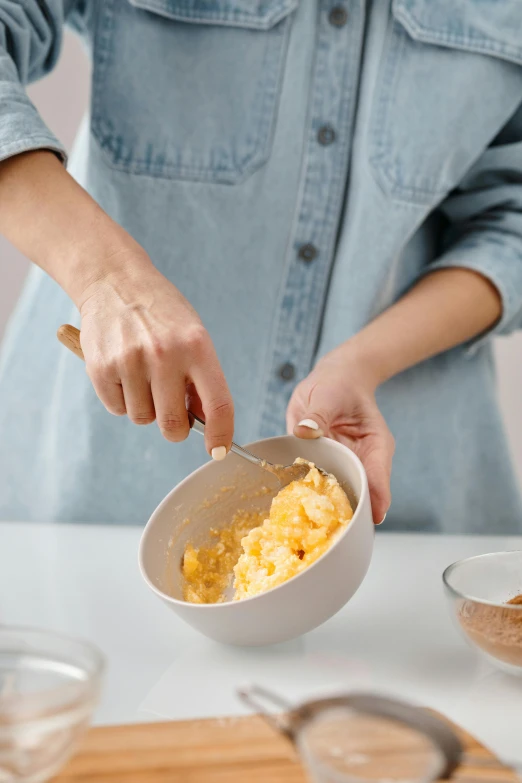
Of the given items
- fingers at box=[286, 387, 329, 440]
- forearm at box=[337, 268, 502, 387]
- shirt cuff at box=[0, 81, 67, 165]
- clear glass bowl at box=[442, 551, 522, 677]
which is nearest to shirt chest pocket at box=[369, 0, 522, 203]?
forearm at box=[337, 268, 502, 387]

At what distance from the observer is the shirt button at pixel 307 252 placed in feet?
3.80

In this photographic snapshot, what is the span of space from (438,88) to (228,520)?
659 millimetres

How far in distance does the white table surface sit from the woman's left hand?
0.15 m

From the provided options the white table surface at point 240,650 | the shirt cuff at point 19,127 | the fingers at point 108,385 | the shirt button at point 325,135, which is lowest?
the white table surface at point 240,650

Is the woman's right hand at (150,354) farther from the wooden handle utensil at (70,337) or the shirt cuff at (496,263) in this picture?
the shirt cuff at (496,263)

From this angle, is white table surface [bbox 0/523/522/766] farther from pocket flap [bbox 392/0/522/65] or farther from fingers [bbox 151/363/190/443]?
pocket flap [bbox 392/0/522/65]

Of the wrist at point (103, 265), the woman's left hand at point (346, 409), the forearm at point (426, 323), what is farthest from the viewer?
the forearm at point (426, 323)

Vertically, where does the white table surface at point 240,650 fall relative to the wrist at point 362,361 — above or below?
below

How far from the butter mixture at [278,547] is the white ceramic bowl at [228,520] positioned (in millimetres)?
18

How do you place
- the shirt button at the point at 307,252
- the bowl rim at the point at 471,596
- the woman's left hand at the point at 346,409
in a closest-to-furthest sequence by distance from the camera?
the bowl rim at the point at 471,596, the woman's left hand at the point at 346,409, the shirt button at the point at 307,252

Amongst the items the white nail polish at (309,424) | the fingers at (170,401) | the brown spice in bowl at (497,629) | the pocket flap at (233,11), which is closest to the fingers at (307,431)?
the white nail polish at (309,424)

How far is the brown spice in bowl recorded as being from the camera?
0.67 metres

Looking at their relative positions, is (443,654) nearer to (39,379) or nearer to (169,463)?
(169,463)

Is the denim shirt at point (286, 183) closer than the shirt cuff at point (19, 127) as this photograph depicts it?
No
